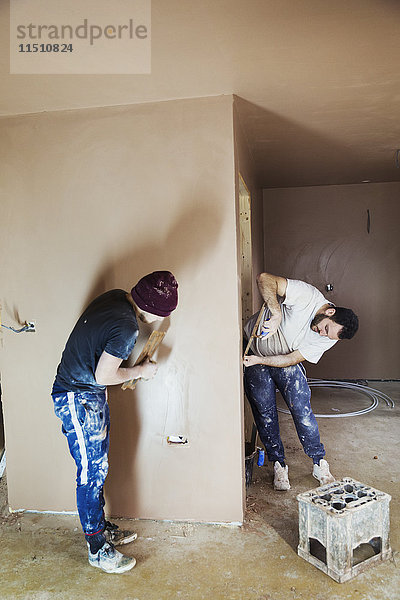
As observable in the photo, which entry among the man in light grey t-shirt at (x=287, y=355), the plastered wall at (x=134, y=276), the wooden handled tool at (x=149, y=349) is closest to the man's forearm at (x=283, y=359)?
the man in light grey t-shirt at (x=287, y=355)

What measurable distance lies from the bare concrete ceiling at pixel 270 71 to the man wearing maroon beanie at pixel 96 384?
103 centimetres

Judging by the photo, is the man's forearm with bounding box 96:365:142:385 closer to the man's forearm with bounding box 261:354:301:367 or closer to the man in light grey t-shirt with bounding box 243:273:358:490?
the man in light grey t-shirt with bounding box 243:273:358:490

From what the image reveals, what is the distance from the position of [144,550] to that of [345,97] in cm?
280

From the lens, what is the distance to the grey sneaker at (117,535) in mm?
2457

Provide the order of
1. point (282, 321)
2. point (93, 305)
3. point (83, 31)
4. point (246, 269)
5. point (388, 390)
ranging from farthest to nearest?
point (388, 390) → point (246, 269) → point (282, 321) → point (93, 305) → point (83, 31)

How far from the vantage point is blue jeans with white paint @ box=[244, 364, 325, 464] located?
3.11 m

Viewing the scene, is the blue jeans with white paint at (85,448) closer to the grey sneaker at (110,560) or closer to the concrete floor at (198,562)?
the grey sneaker at (110,560)

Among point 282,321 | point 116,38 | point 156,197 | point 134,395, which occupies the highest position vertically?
point 116,38

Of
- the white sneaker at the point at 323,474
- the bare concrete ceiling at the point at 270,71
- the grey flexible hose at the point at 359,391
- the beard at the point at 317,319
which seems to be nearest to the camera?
the bare concrete ceiling at the point at 270,71

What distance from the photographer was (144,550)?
7.92ft

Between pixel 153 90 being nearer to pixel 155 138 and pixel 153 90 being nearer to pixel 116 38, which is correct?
pixel 155 138

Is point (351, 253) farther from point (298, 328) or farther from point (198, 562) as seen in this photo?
point (198, 562)

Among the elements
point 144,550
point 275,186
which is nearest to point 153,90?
point 144,550

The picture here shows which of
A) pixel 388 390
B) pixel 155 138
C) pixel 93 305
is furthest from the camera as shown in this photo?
pixel 388 390
